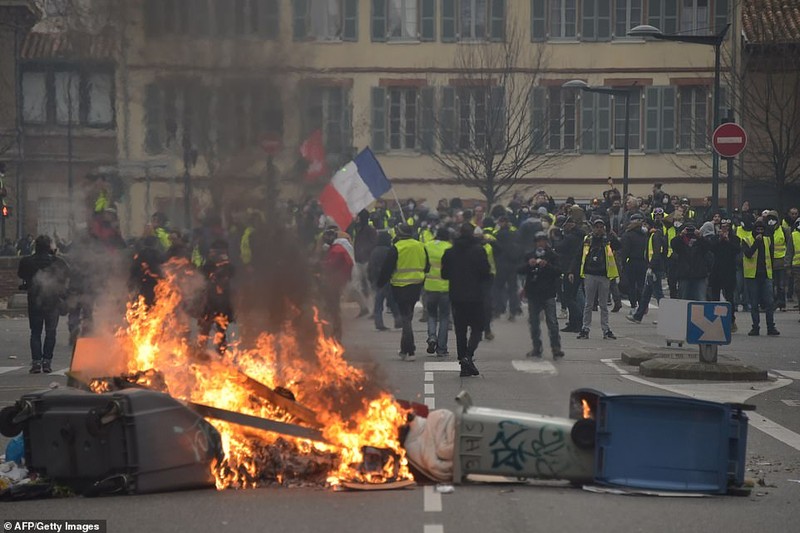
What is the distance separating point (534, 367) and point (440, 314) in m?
2.04

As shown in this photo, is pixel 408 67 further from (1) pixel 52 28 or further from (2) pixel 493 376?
(1) pixel 52 28

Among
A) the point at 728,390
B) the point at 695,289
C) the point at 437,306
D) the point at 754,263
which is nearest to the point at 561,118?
the point at 754,263

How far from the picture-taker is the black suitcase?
375 inches

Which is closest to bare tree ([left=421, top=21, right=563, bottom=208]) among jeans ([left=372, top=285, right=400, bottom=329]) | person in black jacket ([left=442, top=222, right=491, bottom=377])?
jeans ([left=372, top=285, right=400, bottom=329])

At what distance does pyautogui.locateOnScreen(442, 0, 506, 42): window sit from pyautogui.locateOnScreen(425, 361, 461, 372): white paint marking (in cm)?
1222

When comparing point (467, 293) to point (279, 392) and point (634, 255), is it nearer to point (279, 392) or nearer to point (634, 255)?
point (279, 392)

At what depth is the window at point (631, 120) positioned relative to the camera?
158 ft

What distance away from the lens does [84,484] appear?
9680 mm

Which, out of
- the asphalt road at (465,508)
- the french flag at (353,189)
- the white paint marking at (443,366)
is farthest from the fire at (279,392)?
the white paint marking at (443,366)

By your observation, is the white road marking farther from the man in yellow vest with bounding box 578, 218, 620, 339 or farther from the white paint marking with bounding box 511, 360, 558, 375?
the man in yellow vest with bounding box 578, 218, 620, 339

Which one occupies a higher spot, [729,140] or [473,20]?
[473,20]

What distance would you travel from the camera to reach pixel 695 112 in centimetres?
4681

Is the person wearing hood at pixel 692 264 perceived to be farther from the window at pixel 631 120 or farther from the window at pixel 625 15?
the window at pixel 625 15

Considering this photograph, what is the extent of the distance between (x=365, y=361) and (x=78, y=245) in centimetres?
874
